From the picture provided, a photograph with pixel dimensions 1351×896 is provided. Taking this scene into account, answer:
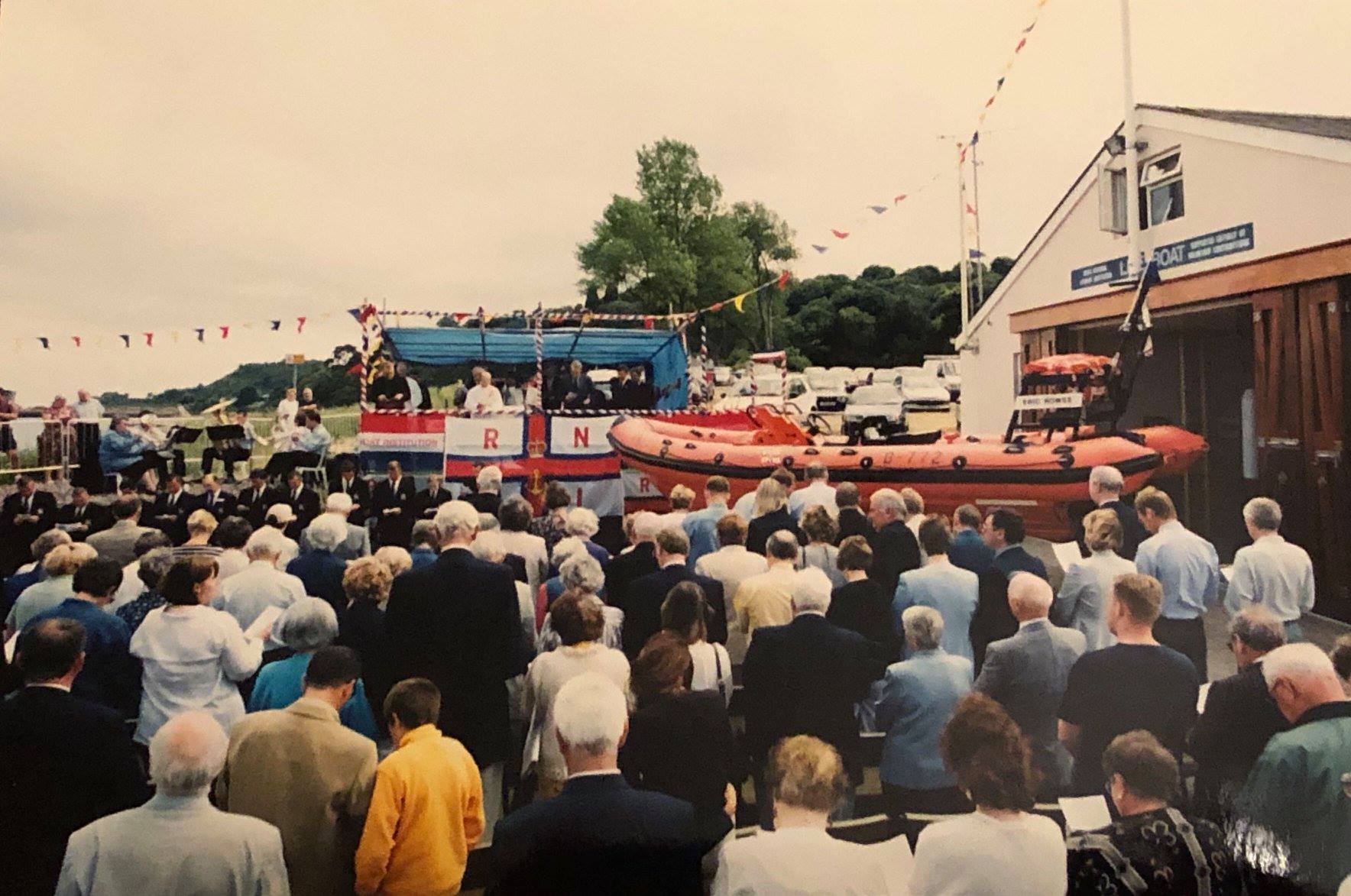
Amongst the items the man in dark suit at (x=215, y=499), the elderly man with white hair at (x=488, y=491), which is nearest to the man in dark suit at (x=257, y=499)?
the man in dark suit at (x=215, y=499)

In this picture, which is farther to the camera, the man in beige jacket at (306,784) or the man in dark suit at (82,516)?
the man in dark suit at (82,516)

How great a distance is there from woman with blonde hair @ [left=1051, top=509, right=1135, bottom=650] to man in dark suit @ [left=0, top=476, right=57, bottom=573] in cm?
360

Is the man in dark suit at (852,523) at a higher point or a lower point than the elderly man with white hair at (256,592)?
higher

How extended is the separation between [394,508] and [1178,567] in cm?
349

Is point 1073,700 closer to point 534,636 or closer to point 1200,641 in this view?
point 1200,641

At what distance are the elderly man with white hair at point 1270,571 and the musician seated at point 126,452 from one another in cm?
392

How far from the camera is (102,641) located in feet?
7.86

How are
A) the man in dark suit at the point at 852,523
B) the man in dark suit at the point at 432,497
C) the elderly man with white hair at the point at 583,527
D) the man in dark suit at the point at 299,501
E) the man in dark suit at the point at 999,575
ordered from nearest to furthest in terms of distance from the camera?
the man in dark suit at the point at 999,575
the man in dark suit at the point at 852,523
the elderly man with white hair at the point at 583,527
the man in dark suit at the point at 299,501
the man in dark suit at the point at 432,497

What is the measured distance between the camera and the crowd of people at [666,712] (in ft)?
6.10

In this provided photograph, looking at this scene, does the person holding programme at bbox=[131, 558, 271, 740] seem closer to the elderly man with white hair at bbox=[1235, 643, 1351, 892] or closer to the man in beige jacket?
the man in beige jacket

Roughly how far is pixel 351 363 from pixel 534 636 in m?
1.33

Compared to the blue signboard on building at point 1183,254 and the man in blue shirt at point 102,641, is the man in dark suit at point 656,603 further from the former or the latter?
the blue signboard on building at point 1183,254

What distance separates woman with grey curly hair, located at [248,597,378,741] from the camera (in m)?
2.20

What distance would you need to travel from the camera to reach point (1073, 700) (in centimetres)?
236
